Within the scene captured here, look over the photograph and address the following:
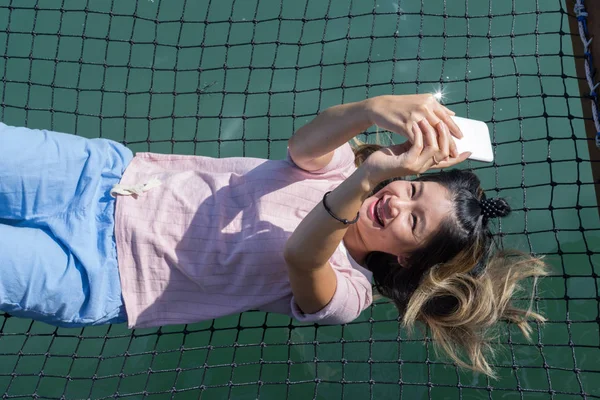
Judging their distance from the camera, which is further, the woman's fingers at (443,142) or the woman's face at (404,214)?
the woman's face at (404,214)

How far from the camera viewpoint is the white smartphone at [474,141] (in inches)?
60.4

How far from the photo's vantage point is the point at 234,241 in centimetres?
180

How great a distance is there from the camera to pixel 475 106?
3021mm

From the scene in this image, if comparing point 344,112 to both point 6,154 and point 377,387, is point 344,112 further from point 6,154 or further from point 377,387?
point 377,387

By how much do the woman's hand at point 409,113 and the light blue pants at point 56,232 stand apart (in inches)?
29.7

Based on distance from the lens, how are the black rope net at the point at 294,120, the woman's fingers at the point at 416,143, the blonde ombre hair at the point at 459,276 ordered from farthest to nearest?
the black rope net at the point at 294,120 → the blonde ombre hair at the point at 459,276 → the woman's fingers at the point at 416,143

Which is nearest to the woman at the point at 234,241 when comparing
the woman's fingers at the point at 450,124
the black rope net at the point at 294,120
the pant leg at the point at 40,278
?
the pant leg at the point at 40,278

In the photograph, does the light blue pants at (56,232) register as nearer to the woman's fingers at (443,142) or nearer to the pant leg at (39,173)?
the pant leg at (39,173)

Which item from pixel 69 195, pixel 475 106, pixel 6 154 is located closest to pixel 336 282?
pixel 69 195

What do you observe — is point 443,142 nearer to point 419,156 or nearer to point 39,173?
point 419,156

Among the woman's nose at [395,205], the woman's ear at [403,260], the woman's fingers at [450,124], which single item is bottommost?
the woman's ear at [403,260]

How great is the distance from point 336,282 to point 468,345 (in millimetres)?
456

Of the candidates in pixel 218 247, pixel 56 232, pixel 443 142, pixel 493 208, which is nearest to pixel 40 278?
pixel 56 232

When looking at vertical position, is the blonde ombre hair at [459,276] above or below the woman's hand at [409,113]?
below
